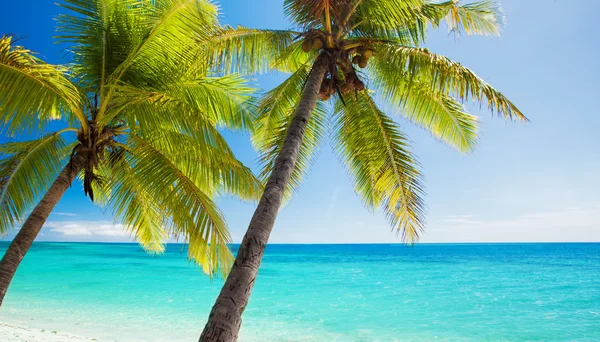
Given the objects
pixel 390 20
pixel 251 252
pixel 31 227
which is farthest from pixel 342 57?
pixel 31 227

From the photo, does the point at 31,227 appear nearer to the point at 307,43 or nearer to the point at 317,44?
the point at 307,43

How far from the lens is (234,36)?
19.9 feet

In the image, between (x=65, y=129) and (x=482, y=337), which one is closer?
(x=65, y=129)

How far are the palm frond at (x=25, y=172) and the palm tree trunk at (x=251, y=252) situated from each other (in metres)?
4.07

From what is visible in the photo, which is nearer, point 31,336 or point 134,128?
point 134,128

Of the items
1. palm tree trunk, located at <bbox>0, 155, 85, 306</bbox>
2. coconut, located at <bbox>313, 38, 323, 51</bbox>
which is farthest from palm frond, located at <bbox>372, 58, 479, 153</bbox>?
palm tree trunk, located at <bbox>0, 155, 85, 306</bbox>

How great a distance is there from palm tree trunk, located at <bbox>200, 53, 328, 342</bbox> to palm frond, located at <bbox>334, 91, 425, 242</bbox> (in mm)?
2154

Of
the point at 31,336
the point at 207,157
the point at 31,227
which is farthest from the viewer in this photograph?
the point at 31,336

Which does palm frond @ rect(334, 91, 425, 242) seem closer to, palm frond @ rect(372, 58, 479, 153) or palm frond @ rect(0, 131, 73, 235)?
palm frond @ rect(372, 58, 479, 153)

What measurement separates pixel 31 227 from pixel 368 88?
228 inches

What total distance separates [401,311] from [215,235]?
1131 centimetres

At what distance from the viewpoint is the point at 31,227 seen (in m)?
4.79

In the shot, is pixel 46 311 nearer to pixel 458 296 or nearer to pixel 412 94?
pixel 412 94

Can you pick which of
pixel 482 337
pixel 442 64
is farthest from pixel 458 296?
pixel 442 64
